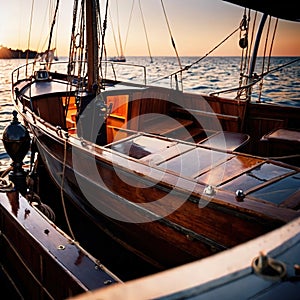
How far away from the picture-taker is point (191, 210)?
2600mm

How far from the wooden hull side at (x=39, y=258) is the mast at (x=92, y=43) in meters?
2.44

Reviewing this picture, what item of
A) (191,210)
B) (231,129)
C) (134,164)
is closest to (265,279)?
(191,210)

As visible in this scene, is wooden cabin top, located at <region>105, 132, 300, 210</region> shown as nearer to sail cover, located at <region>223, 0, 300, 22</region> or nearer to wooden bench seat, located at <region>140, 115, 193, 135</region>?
wooden bench seat, located at <region>140, 115, 193, 135</region>

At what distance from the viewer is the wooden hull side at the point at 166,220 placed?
7.65 feet

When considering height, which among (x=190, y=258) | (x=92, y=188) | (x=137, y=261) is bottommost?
(x=137, y=261)

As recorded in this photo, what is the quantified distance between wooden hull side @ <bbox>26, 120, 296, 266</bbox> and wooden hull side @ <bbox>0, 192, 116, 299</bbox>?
2.53ft

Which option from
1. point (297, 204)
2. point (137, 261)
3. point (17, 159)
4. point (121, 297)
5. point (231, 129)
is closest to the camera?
point (121, 297)

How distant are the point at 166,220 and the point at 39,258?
0.99 meters

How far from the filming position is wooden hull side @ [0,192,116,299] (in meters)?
2.04

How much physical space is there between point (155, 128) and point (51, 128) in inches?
68.2

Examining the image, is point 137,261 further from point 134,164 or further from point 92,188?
point 134,164

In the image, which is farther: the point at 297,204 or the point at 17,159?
the point at 17,159

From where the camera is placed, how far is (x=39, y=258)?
2426 millimetres

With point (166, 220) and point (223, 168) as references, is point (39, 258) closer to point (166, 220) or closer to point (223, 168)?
point (166, 220)
